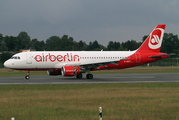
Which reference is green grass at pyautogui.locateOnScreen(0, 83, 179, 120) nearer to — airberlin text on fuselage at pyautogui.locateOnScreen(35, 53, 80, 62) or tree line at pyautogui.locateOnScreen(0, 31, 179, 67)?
airberlin text on fuselage at pyautogui.locateOnScreen(35, 53, 80, 62)

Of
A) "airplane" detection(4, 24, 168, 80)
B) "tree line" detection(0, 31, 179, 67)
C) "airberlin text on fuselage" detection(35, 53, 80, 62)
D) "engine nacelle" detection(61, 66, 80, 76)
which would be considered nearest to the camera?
"engine nacelle" detection(61, 66, 80, 76)

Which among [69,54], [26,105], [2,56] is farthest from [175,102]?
[2,56]

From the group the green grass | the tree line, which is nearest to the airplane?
the green grass

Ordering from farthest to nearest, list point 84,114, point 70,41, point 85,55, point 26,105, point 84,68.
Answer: point 70,41, point 85,55, point 84,68, point 26,105, point 84,114

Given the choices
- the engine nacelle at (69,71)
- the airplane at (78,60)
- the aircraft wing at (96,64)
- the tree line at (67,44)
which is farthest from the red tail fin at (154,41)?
the tree line at (67,44)

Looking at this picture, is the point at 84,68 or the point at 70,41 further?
the point at 70,41

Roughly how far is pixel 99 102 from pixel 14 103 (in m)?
5.08

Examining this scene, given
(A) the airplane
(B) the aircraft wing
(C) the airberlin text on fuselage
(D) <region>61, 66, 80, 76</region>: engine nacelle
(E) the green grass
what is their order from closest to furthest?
(E) the green grass, (D) <region>61, 66, 80, 76</region>: engine nacelle, (B) the aircraft wing, (A) the airplane, (C) the airberlin text on fuselage

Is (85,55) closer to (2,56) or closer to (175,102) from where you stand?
(175,102)

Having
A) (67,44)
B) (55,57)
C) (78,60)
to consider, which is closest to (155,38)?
(78,60)

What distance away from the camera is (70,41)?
162375 millimetres

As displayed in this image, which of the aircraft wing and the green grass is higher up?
the aircraft wing

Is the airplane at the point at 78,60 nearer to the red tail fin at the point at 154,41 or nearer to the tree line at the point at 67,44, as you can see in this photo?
the red tail fin at the point at 154,41

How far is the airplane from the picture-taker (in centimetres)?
3613
